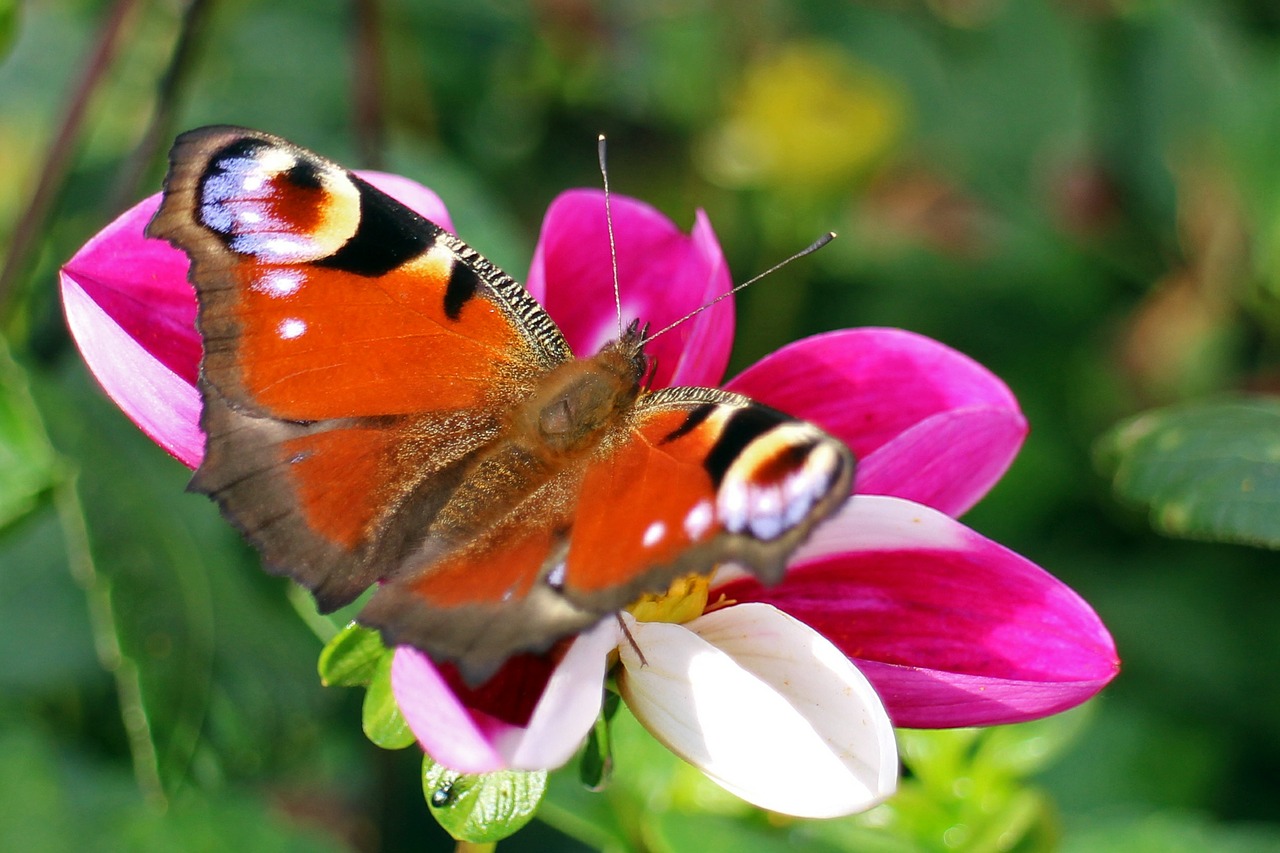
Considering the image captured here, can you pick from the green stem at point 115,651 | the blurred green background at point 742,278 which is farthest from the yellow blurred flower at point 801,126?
the green stem at point 115,651

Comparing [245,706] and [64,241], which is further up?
[64,241]

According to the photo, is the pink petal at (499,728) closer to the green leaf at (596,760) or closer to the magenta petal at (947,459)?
the green leaf at (596,760)

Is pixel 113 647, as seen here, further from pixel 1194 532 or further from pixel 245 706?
pixel 1194 532

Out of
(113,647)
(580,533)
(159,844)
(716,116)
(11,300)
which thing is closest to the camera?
(580,533)

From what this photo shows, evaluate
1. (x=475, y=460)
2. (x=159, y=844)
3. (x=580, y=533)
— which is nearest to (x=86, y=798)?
(x=159, y=844)

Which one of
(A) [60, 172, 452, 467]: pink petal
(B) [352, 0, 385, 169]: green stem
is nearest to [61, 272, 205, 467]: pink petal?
(A) [60, 172, 452, 467]: pink petal

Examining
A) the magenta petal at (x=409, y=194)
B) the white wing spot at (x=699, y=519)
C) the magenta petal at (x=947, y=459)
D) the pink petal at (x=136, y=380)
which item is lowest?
the magenta petal at (x=947, y=459)
